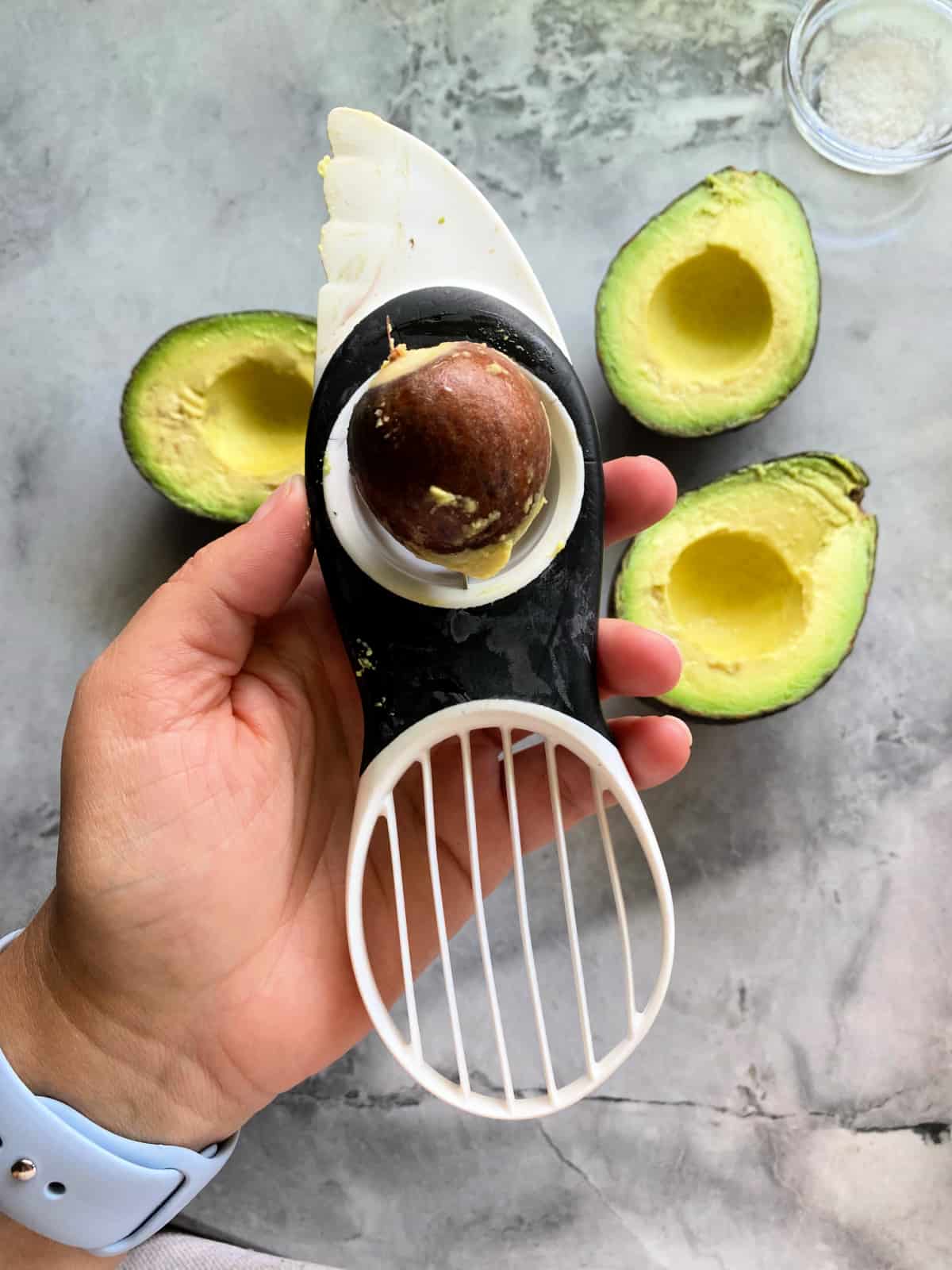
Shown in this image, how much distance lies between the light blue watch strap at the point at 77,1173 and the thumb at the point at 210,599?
1.02 ft

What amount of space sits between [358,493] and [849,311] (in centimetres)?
65

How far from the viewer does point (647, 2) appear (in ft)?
3.82

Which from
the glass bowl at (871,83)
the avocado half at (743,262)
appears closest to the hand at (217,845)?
the avocado half at (743,262)

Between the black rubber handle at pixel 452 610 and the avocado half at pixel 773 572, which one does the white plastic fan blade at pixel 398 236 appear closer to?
the black rubber handle at pixel 452 610

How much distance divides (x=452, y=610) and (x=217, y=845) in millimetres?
254

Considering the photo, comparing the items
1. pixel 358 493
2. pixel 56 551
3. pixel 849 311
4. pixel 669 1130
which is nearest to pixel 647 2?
pixel 849 311

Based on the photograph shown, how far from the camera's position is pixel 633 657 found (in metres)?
0.89

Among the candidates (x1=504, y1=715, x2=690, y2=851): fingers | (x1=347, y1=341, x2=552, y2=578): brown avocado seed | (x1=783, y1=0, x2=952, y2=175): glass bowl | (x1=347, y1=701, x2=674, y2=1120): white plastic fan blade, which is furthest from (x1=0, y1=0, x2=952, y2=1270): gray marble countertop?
(x1=347, y1=341, x2=552, y2=578): brown avocado seed

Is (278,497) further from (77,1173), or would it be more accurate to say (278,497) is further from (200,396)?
(77,1173)

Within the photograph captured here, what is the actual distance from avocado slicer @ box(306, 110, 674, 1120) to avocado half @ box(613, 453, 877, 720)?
7.0 inches

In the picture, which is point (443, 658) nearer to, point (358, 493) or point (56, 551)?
point (358, 493)

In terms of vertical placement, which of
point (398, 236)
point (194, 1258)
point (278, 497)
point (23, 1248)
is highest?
point (398, 236)

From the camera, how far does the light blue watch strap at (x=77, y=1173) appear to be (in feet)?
2.72

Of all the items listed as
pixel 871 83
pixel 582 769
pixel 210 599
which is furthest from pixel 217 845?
pixel 871 83
